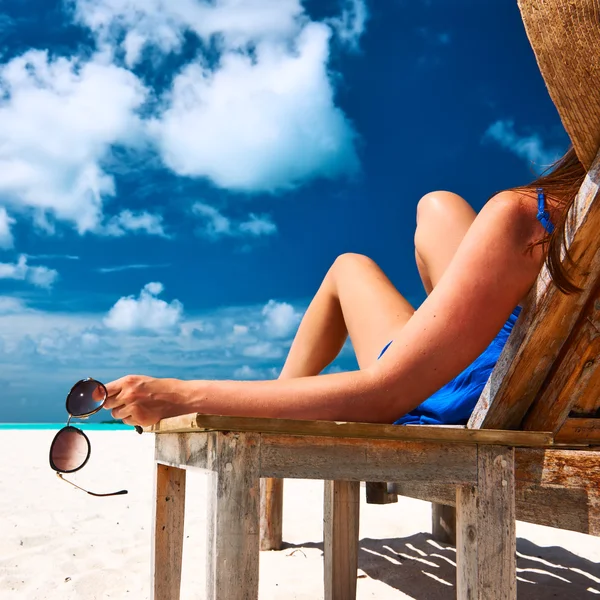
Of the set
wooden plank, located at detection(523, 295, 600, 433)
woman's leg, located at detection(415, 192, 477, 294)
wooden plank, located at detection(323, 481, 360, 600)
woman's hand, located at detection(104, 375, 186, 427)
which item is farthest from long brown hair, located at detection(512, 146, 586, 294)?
wooden plank, located at detection(323, 481, 360, 600)

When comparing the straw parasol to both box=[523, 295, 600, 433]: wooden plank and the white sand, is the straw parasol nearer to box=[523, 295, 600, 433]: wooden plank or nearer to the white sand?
box=[523, 295, 600, 433]: wooden plank

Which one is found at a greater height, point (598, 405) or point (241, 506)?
point (598, 405)

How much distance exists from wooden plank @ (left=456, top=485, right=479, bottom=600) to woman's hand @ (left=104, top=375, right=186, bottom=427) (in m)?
0.63

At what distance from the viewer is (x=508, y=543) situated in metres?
1.33

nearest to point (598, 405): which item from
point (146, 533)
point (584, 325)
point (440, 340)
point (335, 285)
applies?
point (584, 325)

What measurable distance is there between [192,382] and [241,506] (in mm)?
338

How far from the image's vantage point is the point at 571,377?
1.52 metres

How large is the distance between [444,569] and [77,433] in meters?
2.42

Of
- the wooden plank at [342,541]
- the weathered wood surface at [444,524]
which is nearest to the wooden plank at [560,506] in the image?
the wooden plank at [342,541]

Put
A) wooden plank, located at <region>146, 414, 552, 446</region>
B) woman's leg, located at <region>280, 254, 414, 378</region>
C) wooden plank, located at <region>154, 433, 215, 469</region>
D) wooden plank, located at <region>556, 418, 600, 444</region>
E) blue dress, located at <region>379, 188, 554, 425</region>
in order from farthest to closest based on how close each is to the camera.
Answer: woman's leg, located at <region>280, 254, 414, 378</region>, blue dress, located at <region>379, 188, 554, 425</region>, wooden plank, located at <region>556, 418, 600, 444</region>, wooden plank, located at <region>154, 433, 215, 469</region>, wooden plank, located at <region>146, 414, 552, 446</region>

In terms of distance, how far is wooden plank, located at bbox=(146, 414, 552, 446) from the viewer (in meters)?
1.14

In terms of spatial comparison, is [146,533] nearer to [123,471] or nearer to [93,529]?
[93,529]

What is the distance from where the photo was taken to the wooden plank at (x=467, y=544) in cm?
132

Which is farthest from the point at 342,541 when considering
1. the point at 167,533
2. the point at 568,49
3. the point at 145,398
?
the point at 568,49
